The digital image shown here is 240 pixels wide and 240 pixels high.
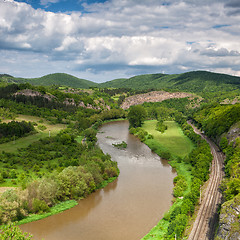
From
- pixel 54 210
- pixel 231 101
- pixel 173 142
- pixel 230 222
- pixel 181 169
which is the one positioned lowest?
pixel 54 210

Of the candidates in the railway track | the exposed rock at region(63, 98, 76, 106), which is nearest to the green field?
the railway track

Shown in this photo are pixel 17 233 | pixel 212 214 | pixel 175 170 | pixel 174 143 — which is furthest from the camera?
pixel 174 143

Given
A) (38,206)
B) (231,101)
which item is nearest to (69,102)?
(231,101)

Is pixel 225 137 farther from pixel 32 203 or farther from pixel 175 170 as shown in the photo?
pixel 32 203

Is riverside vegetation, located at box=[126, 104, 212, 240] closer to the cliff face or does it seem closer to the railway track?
the railway track

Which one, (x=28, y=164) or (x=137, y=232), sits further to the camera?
(x=28, y=164)

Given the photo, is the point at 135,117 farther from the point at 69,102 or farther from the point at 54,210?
the point at 54,210

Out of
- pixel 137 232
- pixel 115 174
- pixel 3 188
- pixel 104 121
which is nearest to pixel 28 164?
pixel 3 188
